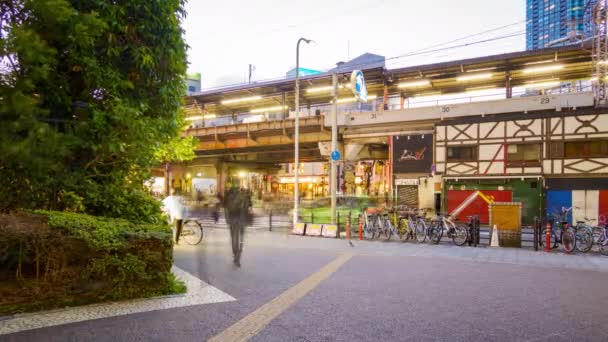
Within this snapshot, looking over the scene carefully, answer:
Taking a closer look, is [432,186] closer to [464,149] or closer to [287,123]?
[464,149]

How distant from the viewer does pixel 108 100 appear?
21.5ft

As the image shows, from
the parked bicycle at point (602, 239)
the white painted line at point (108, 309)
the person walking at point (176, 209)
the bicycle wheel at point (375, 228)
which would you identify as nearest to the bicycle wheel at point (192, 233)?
the person walking at point (176, 209)

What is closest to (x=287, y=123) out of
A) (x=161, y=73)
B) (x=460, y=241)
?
(x=460, y=241)

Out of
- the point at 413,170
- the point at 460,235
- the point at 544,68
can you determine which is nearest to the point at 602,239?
the point at 460,235

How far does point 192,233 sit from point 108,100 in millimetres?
8139

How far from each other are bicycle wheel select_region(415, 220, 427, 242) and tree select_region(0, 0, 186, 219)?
34.6 ft

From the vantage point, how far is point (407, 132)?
27.5 meters

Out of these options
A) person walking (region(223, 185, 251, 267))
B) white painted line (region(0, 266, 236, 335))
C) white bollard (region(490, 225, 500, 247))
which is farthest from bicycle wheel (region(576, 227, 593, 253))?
white painted line (region(0, 266, 236, 335))

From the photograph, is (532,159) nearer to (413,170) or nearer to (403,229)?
(413,170)

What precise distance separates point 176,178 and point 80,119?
55625 mm

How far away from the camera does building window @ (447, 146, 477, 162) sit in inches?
984

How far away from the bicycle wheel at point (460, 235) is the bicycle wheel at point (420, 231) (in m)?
1.11

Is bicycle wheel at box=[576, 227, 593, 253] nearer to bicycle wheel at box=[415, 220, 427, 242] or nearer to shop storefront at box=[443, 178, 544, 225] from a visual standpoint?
bicycle wheel at box=[415, 220, 427, 242]

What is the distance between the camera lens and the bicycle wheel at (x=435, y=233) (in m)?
14.8
